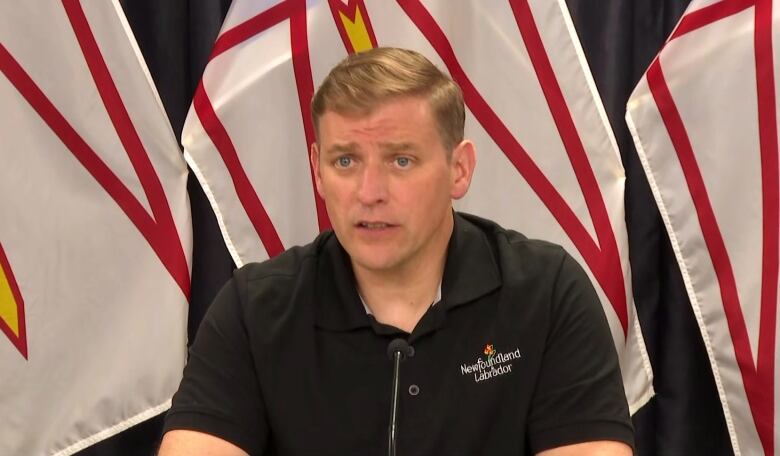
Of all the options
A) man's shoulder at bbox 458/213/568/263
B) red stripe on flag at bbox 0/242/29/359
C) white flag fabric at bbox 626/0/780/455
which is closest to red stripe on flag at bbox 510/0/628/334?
white flag fabric at bbox 626/0/780/455

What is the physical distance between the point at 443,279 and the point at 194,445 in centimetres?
51

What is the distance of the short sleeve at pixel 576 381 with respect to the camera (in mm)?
1661

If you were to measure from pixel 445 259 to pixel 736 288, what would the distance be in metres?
1.07

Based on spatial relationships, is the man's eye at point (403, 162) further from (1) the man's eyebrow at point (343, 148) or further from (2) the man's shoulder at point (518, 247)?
(2) the man's shoulder at point (518, 247)

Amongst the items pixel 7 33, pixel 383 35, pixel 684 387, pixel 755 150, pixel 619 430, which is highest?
pixel 7 33

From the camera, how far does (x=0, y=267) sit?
97.0 inches

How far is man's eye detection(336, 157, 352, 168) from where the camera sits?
1.65 meters

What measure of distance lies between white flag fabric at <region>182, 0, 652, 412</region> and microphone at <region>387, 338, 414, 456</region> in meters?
0.99

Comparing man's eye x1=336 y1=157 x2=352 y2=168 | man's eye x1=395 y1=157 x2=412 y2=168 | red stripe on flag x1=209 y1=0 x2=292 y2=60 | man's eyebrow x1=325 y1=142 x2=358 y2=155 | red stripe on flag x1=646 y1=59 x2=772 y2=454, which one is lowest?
red stripe on flag x1=646 y1=59 x2=772 y2=454

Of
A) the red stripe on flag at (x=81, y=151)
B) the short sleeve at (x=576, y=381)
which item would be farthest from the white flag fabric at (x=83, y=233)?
the short sleeve at (x=576, y=381)

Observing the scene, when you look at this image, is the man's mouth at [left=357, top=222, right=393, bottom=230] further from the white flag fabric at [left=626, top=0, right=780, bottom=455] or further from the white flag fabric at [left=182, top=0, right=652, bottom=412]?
the white flag fabric at [left=626, top=0, right=780, bottom=455]

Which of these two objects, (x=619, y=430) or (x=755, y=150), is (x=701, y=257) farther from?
(x=619, y=430)

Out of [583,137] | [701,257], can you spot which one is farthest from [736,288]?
[583,137]

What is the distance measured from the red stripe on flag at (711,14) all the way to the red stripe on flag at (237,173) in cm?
114
